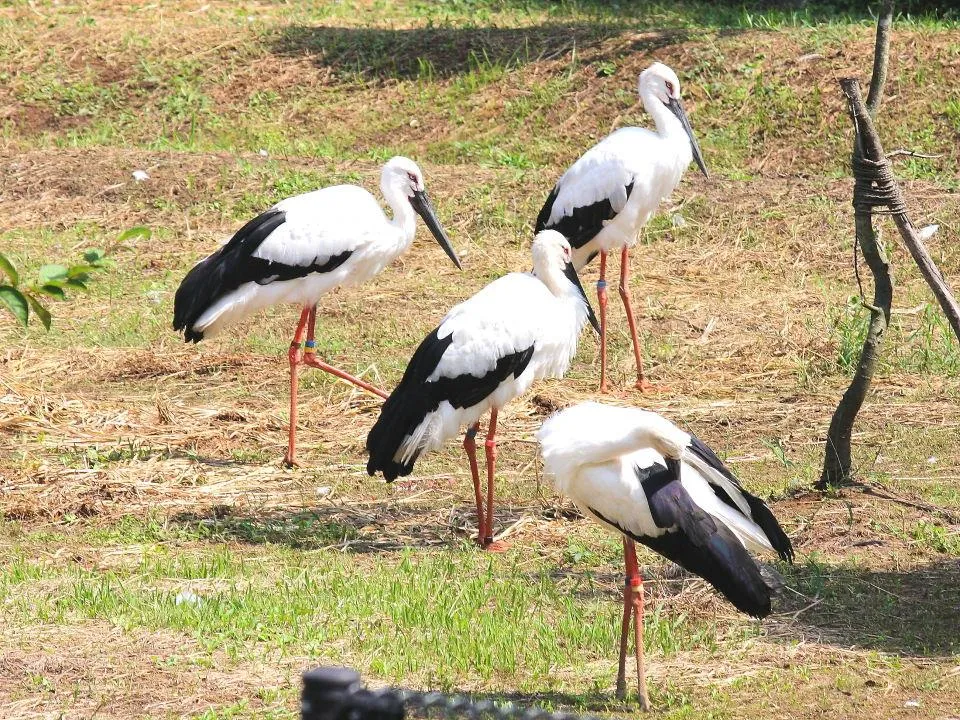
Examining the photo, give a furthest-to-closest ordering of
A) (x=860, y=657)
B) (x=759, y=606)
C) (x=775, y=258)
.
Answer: (x=775, y=258) → (x=860, y=657) → (x=759, y=606)

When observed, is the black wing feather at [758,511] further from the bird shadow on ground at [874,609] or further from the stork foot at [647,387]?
the stork foot at [647,387]

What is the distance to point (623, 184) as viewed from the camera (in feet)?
29.4

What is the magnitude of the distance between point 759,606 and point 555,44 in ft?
35.4

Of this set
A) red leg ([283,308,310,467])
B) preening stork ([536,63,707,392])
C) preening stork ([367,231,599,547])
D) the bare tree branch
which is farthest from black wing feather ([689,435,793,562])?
preening stork ([536,63,707,392])

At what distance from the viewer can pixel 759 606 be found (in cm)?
435

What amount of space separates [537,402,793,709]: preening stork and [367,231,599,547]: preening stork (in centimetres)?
→ 141

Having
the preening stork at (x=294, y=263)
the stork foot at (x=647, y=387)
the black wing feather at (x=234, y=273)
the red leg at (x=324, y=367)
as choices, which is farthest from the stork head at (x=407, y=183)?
the stork foot at (x=647, y=387)

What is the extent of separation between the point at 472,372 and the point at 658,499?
1.84 metres

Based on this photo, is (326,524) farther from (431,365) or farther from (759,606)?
(759,606)

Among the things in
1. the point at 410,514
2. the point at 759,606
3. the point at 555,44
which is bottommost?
the point at 410,514

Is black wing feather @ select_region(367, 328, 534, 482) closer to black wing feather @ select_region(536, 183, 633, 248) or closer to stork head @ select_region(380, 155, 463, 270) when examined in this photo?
stork head @ select_region(380, 155, 463, 270)

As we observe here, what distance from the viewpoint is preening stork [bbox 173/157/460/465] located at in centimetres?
770

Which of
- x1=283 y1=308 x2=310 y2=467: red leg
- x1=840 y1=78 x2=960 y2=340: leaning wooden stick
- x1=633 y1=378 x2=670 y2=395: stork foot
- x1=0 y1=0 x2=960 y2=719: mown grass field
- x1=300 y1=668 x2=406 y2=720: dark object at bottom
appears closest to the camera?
x1=300 y1=668 x2=406 y2=720: dark object at bottom

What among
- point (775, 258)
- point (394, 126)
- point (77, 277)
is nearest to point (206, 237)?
point (394, 126)
